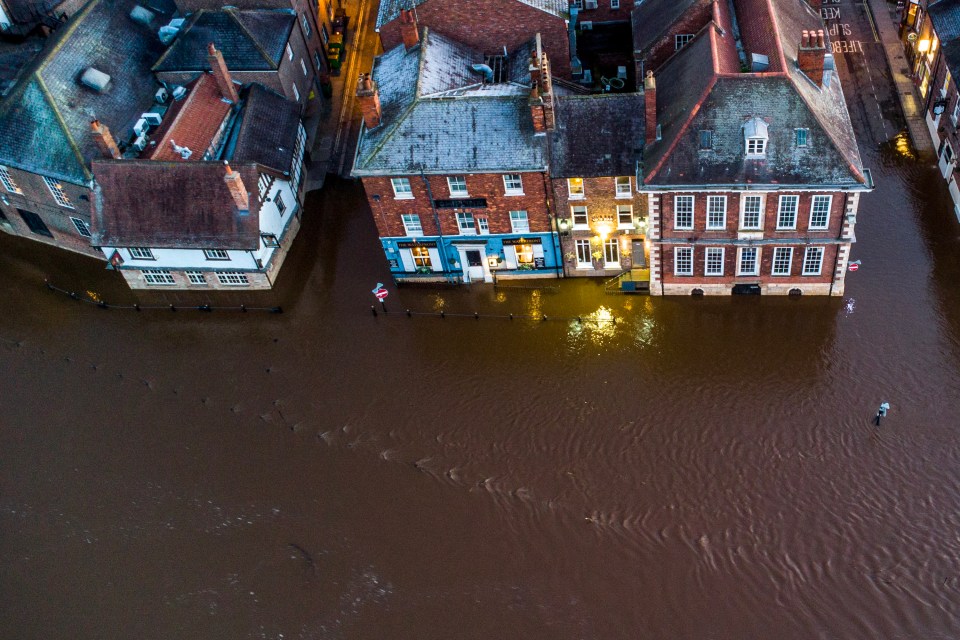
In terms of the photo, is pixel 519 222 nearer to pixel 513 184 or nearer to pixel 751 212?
pixel 513 184

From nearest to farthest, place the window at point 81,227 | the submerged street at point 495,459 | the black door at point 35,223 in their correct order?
1. the submerged street at point 495,459
2. the window at point 81,227
3. the black door at point 35,223

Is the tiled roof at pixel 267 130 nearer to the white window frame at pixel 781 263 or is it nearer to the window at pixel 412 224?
the window at pixel 412 224

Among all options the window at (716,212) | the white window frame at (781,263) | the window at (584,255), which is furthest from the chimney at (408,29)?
the white window frame at (781,263)

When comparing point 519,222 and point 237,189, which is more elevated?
point 237,189

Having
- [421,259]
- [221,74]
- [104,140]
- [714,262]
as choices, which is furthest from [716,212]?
[104,140]

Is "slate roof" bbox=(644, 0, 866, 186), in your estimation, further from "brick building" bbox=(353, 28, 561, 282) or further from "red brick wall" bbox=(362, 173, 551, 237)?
"brick building" bbox=(353, 28, 561, 282)
